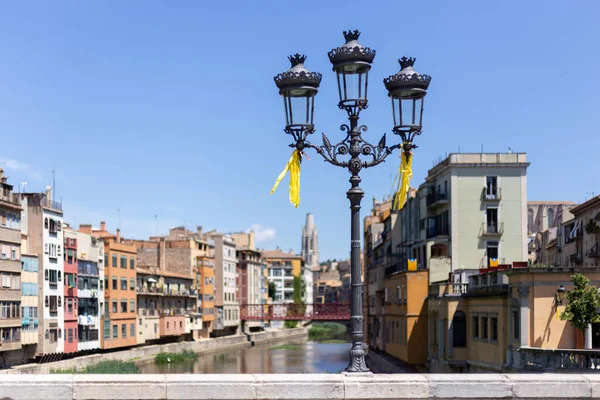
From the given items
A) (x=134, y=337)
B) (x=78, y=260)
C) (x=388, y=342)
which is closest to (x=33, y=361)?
(x=78, y=260)

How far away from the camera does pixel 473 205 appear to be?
6031 centimetres

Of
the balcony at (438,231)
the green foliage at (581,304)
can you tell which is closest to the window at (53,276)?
the balcony at (438,231)

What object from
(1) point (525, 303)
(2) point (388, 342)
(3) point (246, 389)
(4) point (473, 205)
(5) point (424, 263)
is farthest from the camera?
(2) point (388, 342)

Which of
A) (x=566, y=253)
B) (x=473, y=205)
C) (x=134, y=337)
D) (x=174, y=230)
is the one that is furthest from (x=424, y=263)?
(x=174, y=230)

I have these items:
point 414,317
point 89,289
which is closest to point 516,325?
point 414,317

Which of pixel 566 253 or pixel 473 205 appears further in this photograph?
pixel 566 253

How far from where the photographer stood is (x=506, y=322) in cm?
4081

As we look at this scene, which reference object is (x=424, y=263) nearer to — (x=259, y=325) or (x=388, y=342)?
(x=388, y=342)

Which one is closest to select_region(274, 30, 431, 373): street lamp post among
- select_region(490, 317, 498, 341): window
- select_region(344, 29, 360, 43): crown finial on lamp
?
select_region(344, 29, 360, 43): crown finial on lamp

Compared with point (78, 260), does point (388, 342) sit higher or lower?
lower

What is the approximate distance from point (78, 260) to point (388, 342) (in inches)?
984

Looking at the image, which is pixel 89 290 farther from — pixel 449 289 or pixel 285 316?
pixel 285 316

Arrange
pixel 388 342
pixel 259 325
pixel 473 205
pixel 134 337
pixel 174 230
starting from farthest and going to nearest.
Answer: pixel 259 325 → pixel 174 230 → pixel 134 337 → pixel 388 342 → pixel 473 205

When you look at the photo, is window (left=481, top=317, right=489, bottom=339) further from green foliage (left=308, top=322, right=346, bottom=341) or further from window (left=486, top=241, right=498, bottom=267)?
green foliage (left=308, top=322, right=346, bottom=341)
